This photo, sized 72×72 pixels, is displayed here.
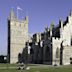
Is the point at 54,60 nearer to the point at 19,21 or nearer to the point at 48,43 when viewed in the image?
the point at 48,43

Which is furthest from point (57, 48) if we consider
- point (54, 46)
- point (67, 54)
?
point (67, 54)

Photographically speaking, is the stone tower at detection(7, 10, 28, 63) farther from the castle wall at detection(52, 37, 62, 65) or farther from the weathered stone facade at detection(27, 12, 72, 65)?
the castle wall at detection(52, 37, 62, 65)

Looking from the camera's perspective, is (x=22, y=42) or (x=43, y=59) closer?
(x=43, y=59)

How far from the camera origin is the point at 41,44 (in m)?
125

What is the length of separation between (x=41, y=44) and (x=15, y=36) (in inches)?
821

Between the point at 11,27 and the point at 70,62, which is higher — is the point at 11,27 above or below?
above

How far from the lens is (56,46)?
11150 centimetres

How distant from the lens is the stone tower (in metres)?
140

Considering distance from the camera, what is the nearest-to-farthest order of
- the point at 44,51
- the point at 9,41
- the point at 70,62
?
the point at 70,62 < the point at 44,51 < the point at 9,41

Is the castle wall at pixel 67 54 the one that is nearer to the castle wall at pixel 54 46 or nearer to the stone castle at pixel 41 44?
the stone castle at pixel 41 44

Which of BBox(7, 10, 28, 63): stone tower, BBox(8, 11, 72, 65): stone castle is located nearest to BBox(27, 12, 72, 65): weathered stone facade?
BBox(8, 11, 72, 65): stone castle

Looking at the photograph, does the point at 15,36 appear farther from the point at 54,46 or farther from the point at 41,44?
the point at 54,46

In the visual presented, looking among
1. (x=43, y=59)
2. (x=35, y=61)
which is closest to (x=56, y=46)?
(x=43, y=59)

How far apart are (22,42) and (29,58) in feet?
32.4
